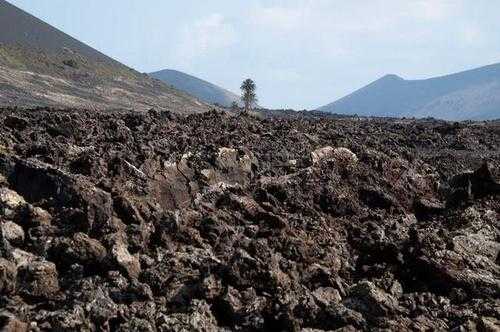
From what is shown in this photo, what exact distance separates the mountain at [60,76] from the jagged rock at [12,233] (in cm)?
5400

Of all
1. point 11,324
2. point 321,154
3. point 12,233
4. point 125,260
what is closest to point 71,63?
point 321,154

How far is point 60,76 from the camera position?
114688mm

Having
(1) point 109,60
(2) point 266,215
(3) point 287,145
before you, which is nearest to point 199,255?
(2) point 266,215

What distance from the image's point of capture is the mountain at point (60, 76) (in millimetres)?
88438

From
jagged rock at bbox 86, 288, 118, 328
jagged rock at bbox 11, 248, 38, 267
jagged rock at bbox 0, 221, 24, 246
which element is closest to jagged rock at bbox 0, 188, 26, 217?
jagged rock at bbox 0, 221, 24, 246

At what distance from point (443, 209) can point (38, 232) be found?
55.4 feet

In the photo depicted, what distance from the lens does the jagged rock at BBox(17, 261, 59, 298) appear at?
13641 mm

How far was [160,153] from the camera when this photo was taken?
25094mm

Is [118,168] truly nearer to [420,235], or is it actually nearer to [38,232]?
[38,232]

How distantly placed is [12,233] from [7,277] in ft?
8.62

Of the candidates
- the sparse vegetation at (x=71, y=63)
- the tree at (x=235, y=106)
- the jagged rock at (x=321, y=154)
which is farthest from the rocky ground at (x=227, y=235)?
the sparse vegetation at (x=71, y=63)

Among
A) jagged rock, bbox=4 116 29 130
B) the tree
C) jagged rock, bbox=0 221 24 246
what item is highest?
the tree

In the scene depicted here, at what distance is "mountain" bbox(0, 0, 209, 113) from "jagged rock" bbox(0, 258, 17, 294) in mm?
56731

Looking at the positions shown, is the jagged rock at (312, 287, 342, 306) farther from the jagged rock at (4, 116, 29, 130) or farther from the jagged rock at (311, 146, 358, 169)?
the jagged rock at (4, 116, 29, 130)
